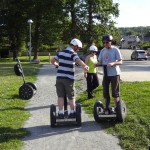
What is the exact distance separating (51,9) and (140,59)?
12762mm

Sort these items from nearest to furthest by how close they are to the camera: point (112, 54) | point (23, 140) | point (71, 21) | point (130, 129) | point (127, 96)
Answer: point (23, 140)
point (130, 129)
point (112, 54)
point (127, 96)
point (71, 21)

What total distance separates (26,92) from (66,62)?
4.02m

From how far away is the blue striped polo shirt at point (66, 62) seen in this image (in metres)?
8.70

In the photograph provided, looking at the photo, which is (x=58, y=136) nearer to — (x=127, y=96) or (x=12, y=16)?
(x=127, y=96)

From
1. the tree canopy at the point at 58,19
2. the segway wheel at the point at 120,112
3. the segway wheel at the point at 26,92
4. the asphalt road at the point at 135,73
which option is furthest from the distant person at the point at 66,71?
the tree canopy at the point at 58,19

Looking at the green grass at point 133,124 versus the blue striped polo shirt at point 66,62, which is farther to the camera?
the blue striped polo shirt at point 66,62

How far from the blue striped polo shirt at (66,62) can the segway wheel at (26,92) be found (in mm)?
3742

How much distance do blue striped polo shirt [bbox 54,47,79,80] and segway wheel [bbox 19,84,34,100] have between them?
12.3 ft

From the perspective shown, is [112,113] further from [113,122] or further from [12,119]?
[12,119]

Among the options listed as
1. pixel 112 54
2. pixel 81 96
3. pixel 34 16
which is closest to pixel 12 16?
pixel 34 16

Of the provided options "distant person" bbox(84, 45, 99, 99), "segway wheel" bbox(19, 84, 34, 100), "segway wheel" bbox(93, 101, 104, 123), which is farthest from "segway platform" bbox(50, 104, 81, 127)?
"distant person" bbox(84, 45, 99, 99)

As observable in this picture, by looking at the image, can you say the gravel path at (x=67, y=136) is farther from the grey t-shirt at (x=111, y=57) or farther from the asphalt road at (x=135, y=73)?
the asphalt road at (x=135, y=73)

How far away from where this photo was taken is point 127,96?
13.2 metres

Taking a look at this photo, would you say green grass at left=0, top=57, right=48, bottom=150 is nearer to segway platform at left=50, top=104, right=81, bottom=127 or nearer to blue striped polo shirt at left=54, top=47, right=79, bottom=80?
segway platform at left=50, top=104, right=81, bottom=127
